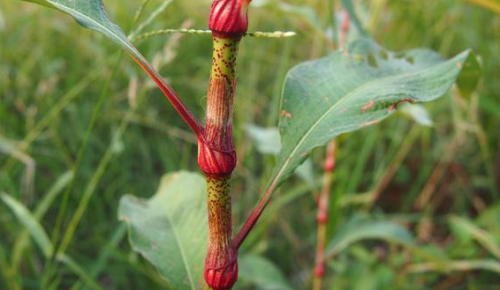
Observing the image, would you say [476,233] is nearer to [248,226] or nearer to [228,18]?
[248,226]

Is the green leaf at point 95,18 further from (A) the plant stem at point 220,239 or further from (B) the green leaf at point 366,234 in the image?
(B) the green leaf at point 366,234

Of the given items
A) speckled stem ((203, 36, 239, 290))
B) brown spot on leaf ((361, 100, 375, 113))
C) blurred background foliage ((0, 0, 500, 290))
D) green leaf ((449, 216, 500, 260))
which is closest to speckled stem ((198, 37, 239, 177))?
speckled stem ((203, 36, 239, 290))

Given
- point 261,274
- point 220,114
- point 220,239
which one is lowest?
point 261,274

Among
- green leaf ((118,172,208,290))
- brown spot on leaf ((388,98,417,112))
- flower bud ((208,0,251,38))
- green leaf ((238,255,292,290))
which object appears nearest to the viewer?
flower bud ((208,0,251,38))

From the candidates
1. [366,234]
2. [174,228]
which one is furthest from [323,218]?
[174,228]

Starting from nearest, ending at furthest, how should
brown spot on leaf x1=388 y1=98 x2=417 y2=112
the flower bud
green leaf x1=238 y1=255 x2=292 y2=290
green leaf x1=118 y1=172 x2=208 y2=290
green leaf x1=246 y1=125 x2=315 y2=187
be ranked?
the flower bud < brown spot on leaf x1=388 y1=98 x2=417 y2=112 < green leaf x1=118 y1=172 x2=208 y2=290 < green leaf x1=238 y1=255 x2=292 y2=290 < green leaf x1=246 y1=125 x2=315 y2=187

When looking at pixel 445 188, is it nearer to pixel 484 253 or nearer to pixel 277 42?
pixel 484 253

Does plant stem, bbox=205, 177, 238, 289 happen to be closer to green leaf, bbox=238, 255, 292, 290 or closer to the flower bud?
the flower bud

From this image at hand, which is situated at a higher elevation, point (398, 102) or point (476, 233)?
point (398, 102)
